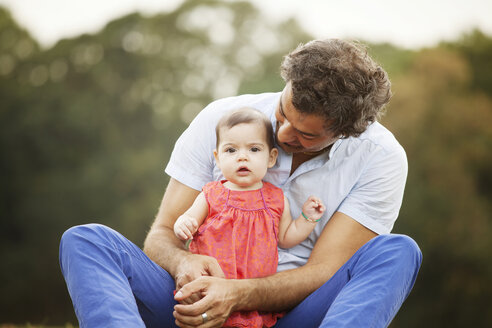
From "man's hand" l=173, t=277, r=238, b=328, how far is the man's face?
642 mm

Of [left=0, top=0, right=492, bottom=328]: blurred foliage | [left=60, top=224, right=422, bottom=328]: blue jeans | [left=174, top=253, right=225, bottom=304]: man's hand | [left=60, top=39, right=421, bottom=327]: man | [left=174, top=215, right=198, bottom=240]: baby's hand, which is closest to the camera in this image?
[left=60, top=224, right=422, bottom=328]: blue jeans

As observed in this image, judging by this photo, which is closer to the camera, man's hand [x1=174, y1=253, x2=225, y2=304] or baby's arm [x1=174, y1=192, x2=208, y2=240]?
man's hand [x1=174, y1=253, x2=225, y2=304]

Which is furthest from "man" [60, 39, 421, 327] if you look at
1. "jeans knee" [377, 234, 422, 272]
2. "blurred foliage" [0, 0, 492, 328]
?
"blurred foliage" [0, 0, 492, 328]

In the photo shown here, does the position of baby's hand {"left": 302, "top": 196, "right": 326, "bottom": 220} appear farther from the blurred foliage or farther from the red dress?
the blurred foliage

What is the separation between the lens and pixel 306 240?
2443 mm

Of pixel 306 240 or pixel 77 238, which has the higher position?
pixel 77 238

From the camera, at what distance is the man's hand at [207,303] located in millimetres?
1981

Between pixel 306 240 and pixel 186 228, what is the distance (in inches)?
22.0

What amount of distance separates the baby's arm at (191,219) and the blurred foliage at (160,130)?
333 inches

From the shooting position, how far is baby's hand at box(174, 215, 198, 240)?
2192 millimetres

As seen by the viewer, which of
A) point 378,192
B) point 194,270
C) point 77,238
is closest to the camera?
point 77,238

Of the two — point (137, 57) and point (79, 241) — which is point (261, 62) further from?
point (79, 241)

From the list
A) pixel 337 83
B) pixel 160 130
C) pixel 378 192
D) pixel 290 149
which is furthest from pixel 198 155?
pixel 160 130

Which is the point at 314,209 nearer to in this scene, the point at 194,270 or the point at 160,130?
the point at 194,270
